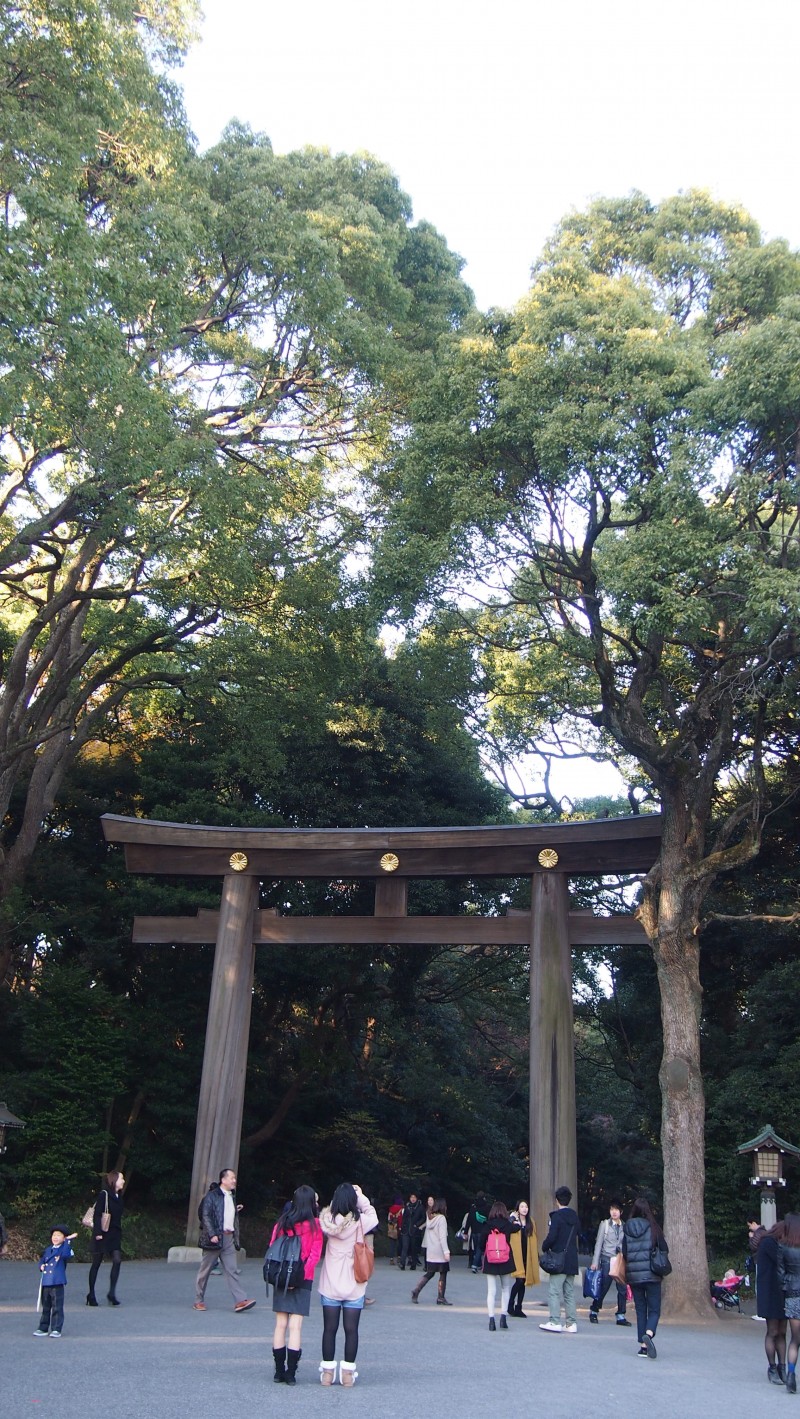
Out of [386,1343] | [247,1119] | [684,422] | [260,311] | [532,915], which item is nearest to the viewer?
[386,1343]

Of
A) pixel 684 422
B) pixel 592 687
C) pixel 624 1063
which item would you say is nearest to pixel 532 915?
pixel 592 687

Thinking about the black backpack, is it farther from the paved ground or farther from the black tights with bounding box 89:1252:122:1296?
the black tights with bounding box 89:1252:122:1296

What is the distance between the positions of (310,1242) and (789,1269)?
10.8ft

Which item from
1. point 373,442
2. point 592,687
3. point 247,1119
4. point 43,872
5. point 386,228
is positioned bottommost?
point 247,1119

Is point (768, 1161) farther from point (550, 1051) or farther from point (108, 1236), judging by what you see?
point (108, 1236)

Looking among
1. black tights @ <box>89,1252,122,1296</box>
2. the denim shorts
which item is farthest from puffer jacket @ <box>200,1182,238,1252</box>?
the denim shorts

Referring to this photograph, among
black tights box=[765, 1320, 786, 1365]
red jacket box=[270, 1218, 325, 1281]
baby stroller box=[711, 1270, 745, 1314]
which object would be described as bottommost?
baby stroller box=[711, 1270, 745, 1314]

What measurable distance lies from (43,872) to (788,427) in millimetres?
13646

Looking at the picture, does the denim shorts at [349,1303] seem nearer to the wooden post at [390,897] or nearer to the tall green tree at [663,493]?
the tall green tree at [663,493]

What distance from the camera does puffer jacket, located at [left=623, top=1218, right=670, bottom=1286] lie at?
809 cm

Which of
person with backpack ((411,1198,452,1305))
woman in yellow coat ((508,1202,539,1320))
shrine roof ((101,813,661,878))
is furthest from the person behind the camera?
shrine roof ((101,813,661,878))

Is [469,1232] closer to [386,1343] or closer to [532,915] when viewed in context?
[532,915]

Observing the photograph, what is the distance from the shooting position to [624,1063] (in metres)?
22.2

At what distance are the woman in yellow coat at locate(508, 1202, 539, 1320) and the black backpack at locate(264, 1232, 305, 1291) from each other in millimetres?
3610
